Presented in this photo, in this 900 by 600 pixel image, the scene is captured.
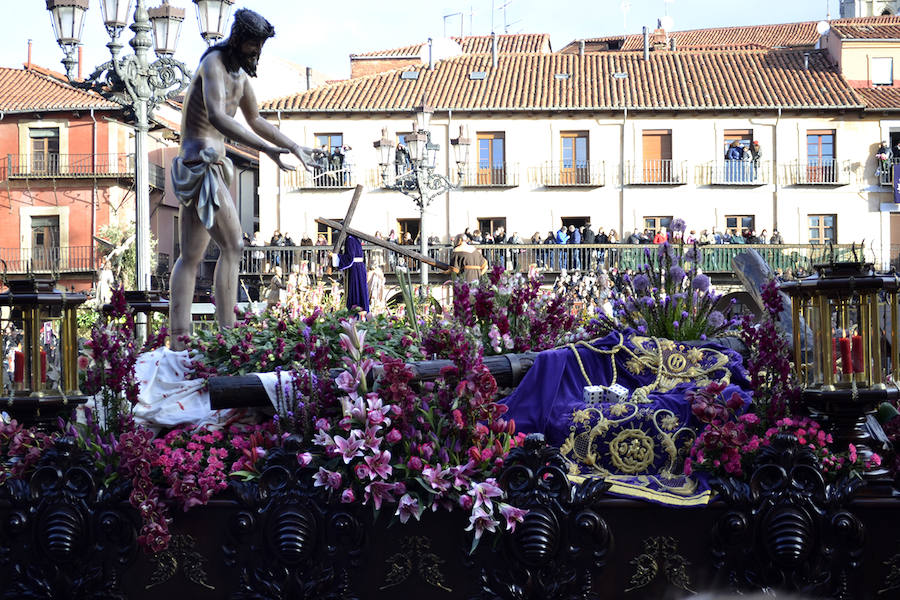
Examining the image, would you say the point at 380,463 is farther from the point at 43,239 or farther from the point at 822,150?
the point at 43,239

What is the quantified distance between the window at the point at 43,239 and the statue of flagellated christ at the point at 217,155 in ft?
117

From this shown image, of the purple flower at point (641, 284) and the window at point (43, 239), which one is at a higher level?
the window at point (43, 239)

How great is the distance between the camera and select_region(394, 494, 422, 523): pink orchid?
5180 millimetres

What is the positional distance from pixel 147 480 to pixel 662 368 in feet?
9.30

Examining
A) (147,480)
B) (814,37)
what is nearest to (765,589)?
(147,480)

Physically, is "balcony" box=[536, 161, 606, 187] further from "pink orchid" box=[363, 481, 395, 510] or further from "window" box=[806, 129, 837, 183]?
"pink orchid" box=[363, 481, 395, 510]

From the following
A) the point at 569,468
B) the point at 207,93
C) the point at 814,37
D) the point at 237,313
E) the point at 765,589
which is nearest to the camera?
the point at 765,589

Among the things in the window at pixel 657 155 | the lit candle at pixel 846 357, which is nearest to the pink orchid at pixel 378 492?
the lit candle at pixel 846 357

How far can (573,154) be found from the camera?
38.0 meters

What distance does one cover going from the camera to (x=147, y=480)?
5414mm

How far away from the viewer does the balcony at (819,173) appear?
36.9 metres

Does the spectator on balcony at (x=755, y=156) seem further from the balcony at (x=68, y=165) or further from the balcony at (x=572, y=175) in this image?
the balcony at (x=68, y=165)

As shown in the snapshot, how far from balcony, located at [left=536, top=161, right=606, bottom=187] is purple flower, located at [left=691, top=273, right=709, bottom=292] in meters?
30.5

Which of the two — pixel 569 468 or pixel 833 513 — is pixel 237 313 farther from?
pixel 833 513
